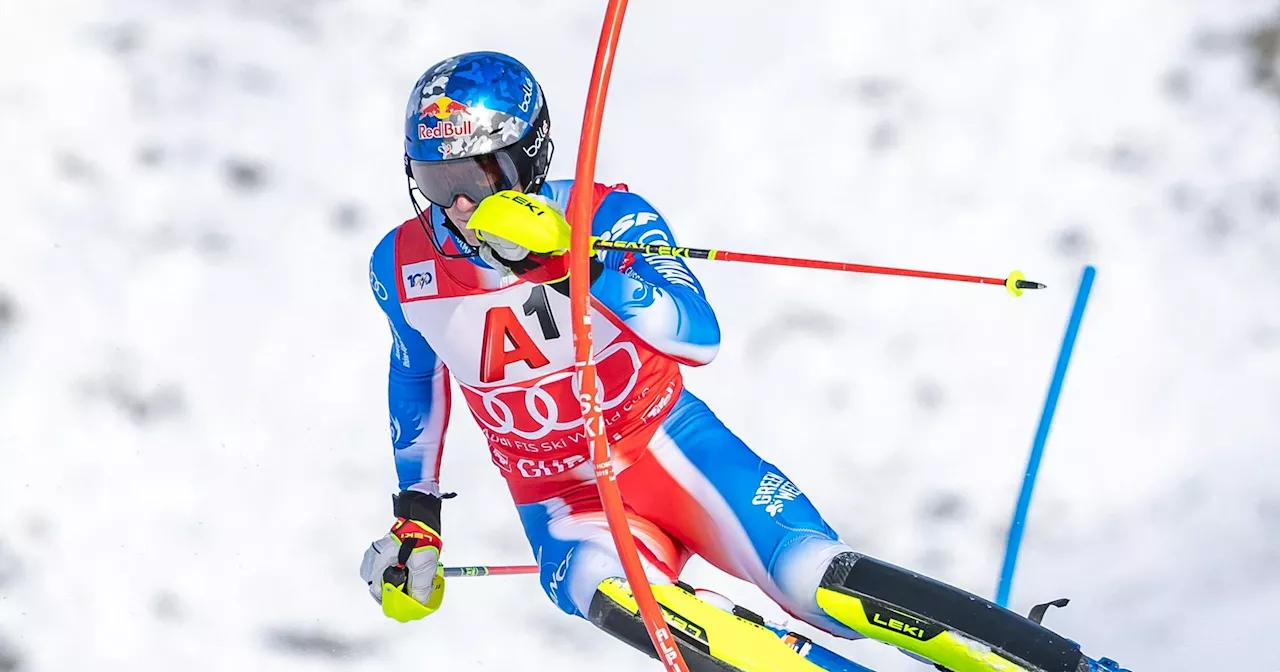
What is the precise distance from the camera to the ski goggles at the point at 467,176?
3.02 metres

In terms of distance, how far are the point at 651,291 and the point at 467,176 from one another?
0.50 m

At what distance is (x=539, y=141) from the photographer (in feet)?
10.3

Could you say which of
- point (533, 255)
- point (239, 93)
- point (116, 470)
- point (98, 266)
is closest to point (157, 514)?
point (116, 470)

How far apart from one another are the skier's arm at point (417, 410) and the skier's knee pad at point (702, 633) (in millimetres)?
806

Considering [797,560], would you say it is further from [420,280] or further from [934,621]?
[420,280]

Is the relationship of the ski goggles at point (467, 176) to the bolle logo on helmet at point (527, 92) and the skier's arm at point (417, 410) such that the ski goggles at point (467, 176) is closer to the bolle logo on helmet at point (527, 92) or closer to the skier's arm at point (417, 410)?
the bolle logo on helmet at point (527, 92)

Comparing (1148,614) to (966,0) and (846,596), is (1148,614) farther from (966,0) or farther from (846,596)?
(966,0)

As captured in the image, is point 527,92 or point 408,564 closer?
point 527,92

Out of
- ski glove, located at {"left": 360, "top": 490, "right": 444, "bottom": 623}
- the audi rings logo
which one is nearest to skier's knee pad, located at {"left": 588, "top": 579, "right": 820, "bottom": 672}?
the audi rings logo

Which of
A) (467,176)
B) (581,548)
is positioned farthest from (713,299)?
(467,176)

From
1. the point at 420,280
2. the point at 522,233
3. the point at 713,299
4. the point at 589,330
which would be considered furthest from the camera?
the point at 713,299

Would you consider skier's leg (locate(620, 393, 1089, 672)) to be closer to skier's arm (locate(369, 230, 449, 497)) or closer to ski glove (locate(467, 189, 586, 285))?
skier's arm (locate(369, 230, 449, 497))

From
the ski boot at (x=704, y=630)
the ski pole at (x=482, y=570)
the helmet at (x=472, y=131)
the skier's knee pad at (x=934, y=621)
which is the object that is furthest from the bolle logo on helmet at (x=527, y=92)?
the ski pole at (x=482, y=570)

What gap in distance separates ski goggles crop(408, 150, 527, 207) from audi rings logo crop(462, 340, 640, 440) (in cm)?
51
